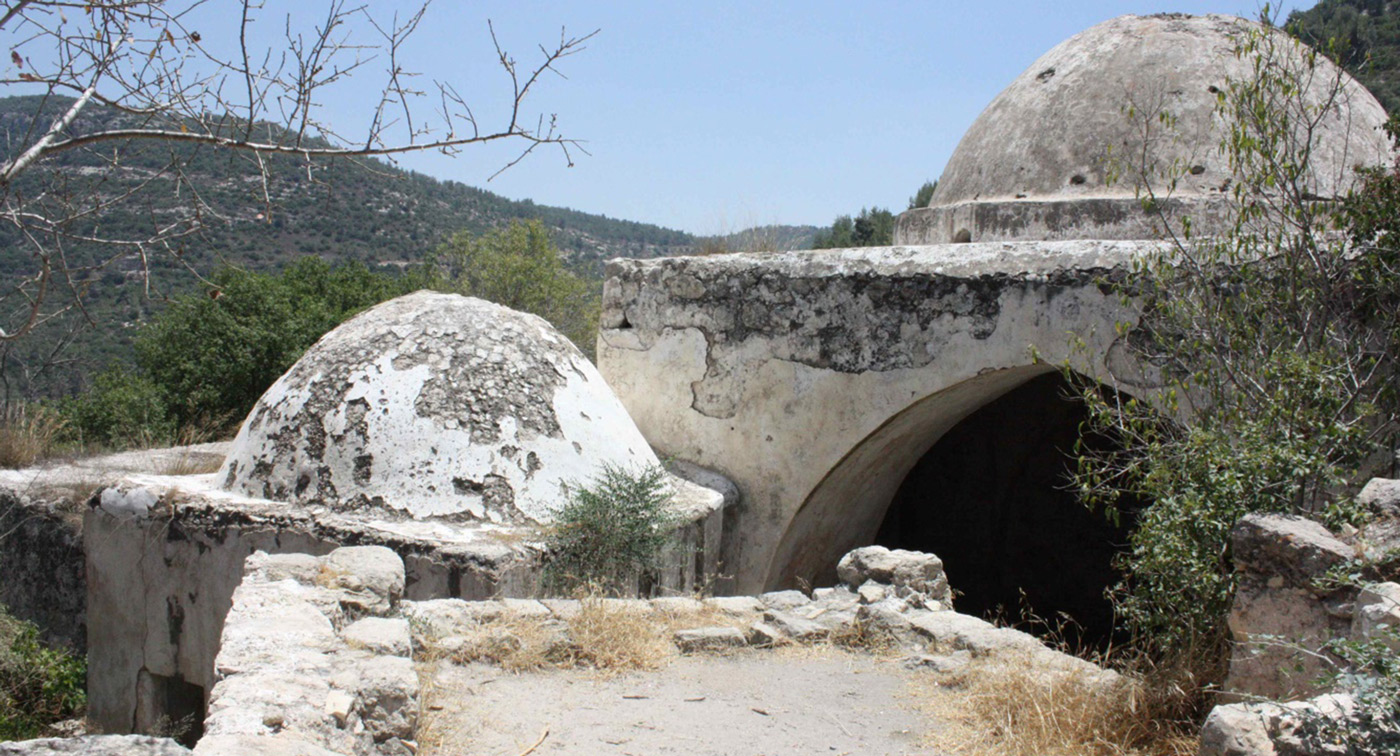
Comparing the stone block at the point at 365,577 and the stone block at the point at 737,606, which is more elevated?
the stone block at the point at 365,577

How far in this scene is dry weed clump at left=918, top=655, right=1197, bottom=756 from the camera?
2.93 metres

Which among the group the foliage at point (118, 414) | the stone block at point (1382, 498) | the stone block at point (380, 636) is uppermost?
the stone block at point (1382, 498)

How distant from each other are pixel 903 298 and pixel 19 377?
13.6 m

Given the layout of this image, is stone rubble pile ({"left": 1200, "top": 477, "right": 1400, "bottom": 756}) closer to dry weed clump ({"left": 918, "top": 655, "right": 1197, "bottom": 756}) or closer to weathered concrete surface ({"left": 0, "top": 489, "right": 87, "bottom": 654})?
dry weed clump ({"left": 918, "top": 655, "right": 1197, "bottom": 756})

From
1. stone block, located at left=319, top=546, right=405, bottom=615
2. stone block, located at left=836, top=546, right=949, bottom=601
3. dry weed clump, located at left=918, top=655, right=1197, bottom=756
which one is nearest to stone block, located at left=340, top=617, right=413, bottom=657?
stone block, located at left=319, top=546, right=405, bottom=615

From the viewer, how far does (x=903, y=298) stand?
5.64 m

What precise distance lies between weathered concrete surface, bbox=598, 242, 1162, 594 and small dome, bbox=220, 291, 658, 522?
3.14ft

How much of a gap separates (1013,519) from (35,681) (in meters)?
6.87

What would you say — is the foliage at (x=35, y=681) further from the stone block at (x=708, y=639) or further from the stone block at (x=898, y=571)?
the stone block at (x=898, y=571)

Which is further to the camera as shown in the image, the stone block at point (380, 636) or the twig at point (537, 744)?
the stone block at point (380, 636)

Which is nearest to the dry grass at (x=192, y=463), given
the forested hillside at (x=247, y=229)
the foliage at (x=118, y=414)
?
the forested hillside at (x=247, y=229)

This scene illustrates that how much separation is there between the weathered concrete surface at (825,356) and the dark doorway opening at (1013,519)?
193 centimetres

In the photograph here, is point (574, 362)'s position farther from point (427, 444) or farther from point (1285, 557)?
point (1285, 557)

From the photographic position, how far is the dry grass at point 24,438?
315 inches
